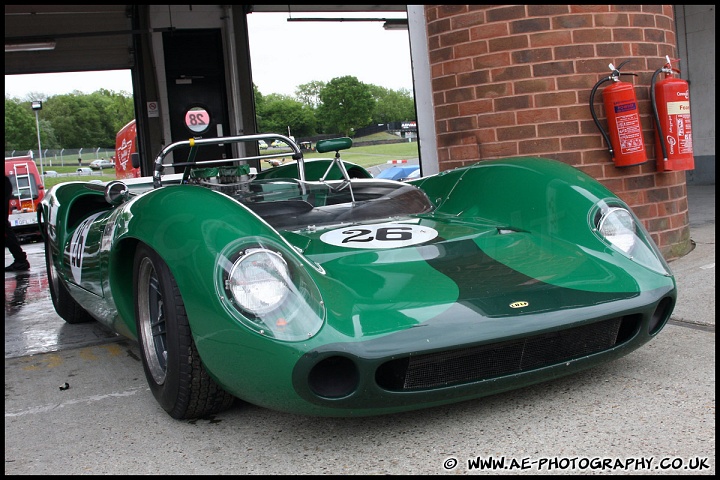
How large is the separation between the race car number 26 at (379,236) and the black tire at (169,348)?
2.14ft

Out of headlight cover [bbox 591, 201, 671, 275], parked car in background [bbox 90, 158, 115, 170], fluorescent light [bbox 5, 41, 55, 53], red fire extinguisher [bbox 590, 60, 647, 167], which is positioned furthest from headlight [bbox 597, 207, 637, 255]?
parked car in background [bbox 90, 158, 115, 170]

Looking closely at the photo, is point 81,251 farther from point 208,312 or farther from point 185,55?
point 185,55

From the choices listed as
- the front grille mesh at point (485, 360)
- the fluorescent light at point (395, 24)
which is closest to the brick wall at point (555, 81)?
the front grille mesh at point (485, 360)

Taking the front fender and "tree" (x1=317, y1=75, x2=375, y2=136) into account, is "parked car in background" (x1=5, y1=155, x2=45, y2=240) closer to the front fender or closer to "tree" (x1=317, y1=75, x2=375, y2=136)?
"tree" (x1=317, y1=75, x2=375, y2=136)

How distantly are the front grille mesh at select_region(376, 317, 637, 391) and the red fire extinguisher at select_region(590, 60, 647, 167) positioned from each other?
2.34 m

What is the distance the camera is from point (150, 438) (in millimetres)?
2322

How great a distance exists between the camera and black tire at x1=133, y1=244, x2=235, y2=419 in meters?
2.27

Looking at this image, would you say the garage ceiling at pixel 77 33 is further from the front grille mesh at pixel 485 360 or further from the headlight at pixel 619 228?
the front grille mesh at pixel 485 360

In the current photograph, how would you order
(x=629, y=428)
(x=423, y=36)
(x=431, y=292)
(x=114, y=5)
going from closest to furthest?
(x=629, y=428), (x=431, y=292), (x=423, y=36), (x=114, y=5)

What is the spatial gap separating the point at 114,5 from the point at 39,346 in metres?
9.98

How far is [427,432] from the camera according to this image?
Result: 2178 mm

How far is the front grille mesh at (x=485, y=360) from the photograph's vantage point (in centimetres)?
209

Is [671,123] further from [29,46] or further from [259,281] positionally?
[29,46]

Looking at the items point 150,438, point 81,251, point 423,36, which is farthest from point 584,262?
point 423,36
